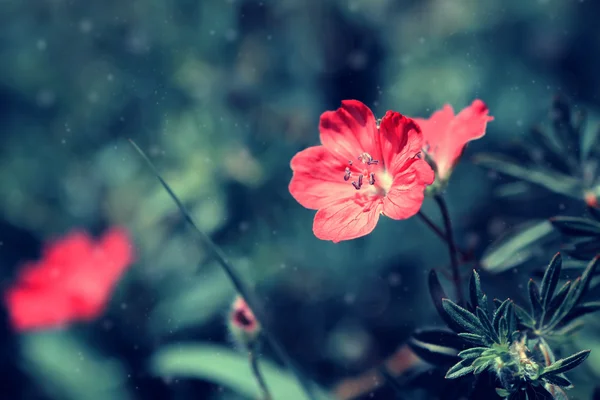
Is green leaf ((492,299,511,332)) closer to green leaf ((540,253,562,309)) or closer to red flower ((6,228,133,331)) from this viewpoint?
green leaf ((540,253,562,309))

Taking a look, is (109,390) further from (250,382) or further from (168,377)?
(250,382)

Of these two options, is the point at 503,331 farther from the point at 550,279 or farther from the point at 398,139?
the point at 398,139

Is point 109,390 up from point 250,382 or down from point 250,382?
up

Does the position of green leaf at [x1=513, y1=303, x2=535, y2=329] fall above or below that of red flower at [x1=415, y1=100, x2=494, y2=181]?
below

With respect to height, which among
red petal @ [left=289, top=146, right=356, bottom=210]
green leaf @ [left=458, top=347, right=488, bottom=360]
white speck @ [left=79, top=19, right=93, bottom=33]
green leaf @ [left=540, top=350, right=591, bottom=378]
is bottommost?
green leaf @ [left=540, top=350, right=591, bottom=378]

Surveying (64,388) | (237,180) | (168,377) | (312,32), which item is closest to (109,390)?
(64,388)

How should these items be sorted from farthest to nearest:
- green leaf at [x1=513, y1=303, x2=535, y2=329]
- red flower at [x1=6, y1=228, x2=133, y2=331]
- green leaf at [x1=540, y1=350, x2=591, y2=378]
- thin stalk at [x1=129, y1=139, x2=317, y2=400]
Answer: red flower at [x1=6, y1=228, x2=133, y2=331]
thin stalk at [x1=129, y1=139, x2=317, y2=400]
green leaf at [x1=513, y1=303, x2=535, y2=329]
green leaf at [x1=540, y1=350, x2=591, y2=378]

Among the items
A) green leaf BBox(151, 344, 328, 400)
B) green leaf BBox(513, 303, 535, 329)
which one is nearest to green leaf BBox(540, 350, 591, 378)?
green leaf BBox(513, 303, 535, 329)
